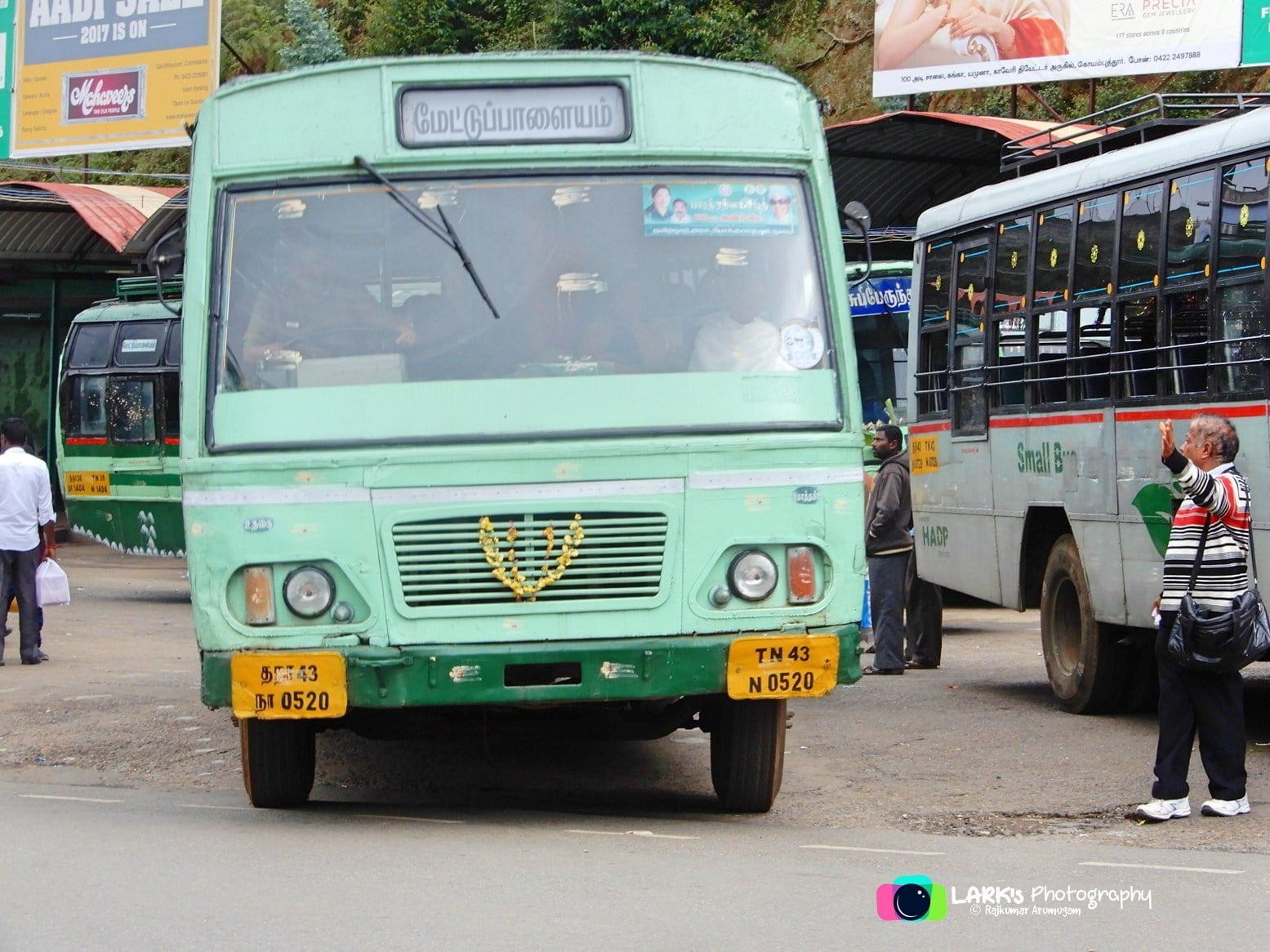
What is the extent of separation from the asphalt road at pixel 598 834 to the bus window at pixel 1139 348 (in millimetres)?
1865

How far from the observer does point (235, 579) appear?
7266 millimetres

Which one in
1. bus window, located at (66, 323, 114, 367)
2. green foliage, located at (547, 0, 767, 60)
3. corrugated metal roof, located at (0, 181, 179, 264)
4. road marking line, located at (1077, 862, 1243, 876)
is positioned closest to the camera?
road marking line, located at (1077, 862, 1243, 876)

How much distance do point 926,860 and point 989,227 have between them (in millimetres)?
6066

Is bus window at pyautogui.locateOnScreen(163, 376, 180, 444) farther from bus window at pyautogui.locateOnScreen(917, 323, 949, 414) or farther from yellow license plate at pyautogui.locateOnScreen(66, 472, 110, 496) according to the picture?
bus window at pyautogui.locateOnScreen(917, 323, 949, 414)

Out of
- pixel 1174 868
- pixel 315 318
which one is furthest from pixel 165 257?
pixel 1174 868

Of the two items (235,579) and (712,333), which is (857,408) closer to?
(712,333)

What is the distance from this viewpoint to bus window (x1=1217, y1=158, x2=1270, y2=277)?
9.20 m

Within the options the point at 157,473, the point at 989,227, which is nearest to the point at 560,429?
the point at 989,227

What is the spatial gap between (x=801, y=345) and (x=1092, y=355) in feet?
12.1

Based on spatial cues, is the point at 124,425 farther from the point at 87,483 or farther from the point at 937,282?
the point at 937,282

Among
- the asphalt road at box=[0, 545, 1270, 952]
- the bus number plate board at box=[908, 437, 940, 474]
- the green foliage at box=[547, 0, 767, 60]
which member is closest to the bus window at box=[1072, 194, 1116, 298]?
the bus number plate board at box=[908, 437, 940, 474]

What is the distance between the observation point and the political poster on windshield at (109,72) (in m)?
30.2

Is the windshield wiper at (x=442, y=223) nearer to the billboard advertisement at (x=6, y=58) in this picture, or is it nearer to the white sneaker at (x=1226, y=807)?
the white sneaker at (x=1226, y=807)

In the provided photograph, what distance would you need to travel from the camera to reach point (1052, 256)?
11336 mm
